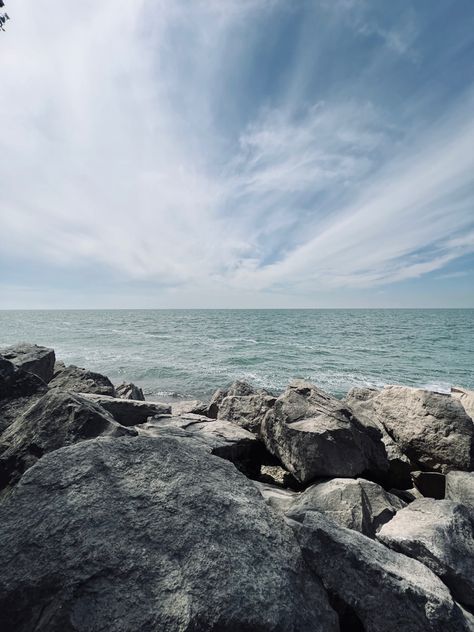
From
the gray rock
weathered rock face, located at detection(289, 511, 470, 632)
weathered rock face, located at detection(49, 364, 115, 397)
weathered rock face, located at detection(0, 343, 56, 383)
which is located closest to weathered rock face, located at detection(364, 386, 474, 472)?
the gray rock

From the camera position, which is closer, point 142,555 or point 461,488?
point 142,555

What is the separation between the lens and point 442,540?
150 inches

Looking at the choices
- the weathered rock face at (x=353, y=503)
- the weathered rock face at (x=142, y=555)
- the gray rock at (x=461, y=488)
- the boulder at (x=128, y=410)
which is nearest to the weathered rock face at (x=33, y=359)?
the boulder at (x=128, y=410)

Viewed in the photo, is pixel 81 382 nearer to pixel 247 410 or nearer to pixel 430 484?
pixel 247 410

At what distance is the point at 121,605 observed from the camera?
242 centimetres

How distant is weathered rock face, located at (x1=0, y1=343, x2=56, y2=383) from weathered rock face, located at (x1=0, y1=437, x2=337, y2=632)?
330 inches

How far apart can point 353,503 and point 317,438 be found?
1.45 metres

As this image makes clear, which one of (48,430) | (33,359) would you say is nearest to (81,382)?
(33,359)

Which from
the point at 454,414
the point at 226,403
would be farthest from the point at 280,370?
the point at 454,414

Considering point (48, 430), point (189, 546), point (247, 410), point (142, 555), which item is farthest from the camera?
point (247, 410)

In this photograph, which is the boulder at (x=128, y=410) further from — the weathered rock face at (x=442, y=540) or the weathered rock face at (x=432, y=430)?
the weathered rock face at (x=432, y=430)

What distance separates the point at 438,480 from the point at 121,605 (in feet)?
23.0

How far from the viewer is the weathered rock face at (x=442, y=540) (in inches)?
138

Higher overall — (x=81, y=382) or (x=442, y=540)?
(x=81, y=382)
